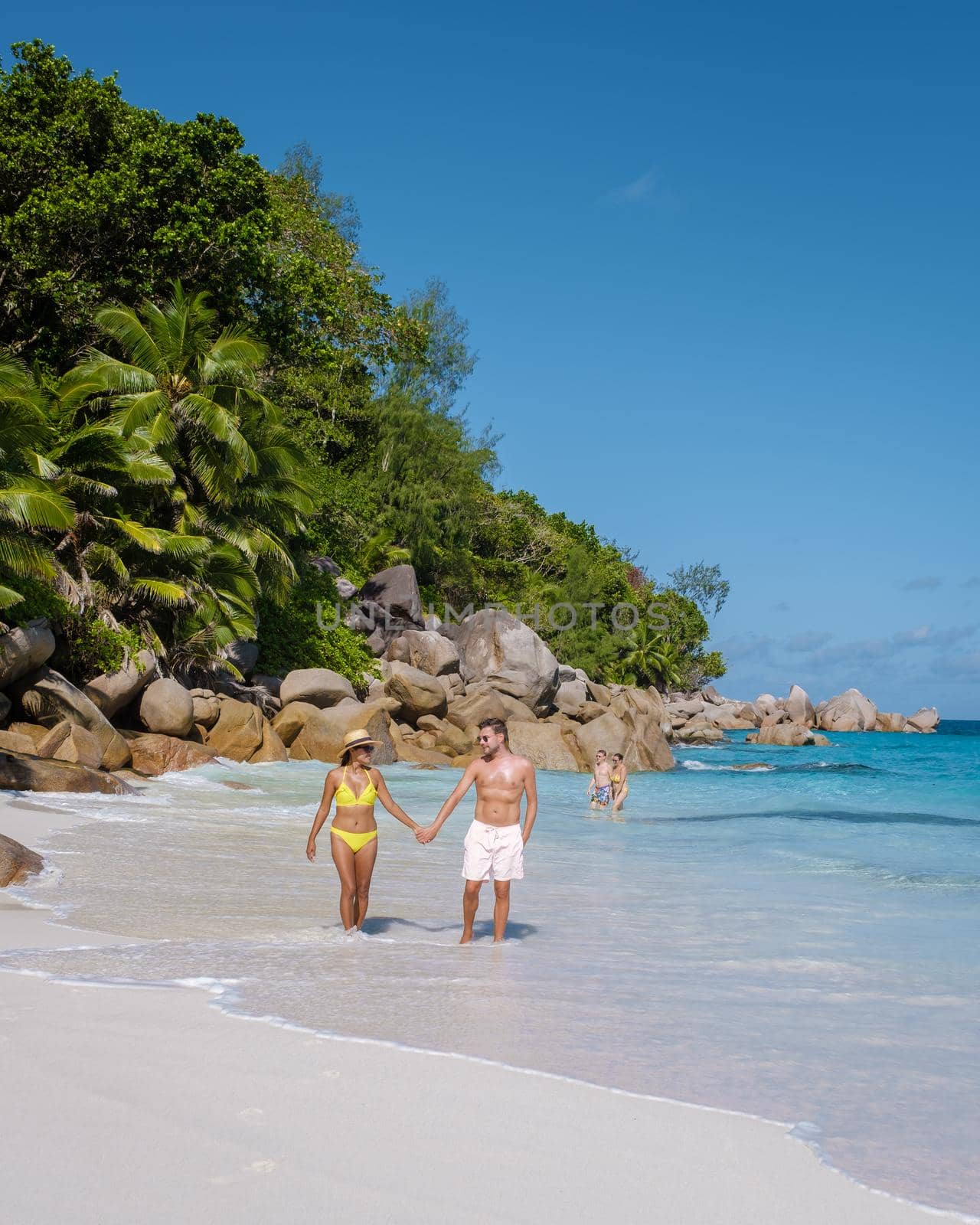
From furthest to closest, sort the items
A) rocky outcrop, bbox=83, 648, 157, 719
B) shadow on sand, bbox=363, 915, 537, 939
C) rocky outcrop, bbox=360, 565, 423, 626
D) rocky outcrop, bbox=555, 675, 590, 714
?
rocky outcrop, bbox=555, 675, 590, 714
rocky outcrop, bbox=360, 565, 423, 626
rocky outcrop, bbox=83, 648, 157, 719
shadow on sand, bbox=363, 915, 537, 939

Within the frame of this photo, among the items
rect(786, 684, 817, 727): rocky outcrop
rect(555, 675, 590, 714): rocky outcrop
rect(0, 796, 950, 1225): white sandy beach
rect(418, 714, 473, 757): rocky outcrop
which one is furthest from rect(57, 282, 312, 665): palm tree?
rect(786, 684, 817, 727): rocky outcrop

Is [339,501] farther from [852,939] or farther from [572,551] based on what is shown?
[852,939]

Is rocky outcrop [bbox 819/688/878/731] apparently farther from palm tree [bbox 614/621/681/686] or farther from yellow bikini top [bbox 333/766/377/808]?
yellow bikini top [bbox 333/766/377/808]

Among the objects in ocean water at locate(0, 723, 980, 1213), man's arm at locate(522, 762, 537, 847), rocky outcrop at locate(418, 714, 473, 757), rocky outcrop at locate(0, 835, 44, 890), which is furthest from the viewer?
rocky outcrop at locate(418, 714, 473, 757)

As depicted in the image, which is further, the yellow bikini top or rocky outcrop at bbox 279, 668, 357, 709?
rocky outcrop at bbox 279, 668, 357, 709

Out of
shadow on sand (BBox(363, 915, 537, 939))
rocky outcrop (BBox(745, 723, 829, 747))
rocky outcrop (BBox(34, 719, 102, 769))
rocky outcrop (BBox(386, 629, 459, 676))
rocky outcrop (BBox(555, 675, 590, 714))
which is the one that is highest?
rocky outcrop (BBox(386, 629, 459, 676))

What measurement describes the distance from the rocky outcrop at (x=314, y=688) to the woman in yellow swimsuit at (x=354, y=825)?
1859 cm

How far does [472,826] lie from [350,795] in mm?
856

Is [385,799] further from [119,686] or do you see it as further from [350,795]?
[119,686]

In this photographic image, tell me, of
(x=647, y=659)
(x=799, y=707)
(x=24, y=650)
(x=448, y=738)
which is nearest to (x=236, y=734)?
(x=24, y=650)

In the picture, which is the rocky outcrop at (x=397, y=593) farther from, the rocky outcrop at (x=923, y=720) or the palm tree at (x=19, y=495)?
the rocky outcrop at (x=923, y=720)

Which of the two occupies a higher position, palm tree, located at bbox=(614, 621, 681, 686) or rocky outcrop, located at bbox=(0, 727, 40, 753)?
palm tree, located at bbox=(614, 621, 681, 686)

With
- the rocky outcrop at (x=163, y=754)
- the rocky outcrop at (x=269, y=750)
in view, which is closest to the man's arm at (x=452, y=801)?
the rocky outcrop at (x=163, y=754)

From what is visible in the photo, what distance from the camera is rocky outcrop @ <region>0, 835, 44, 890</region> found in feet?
25.3
